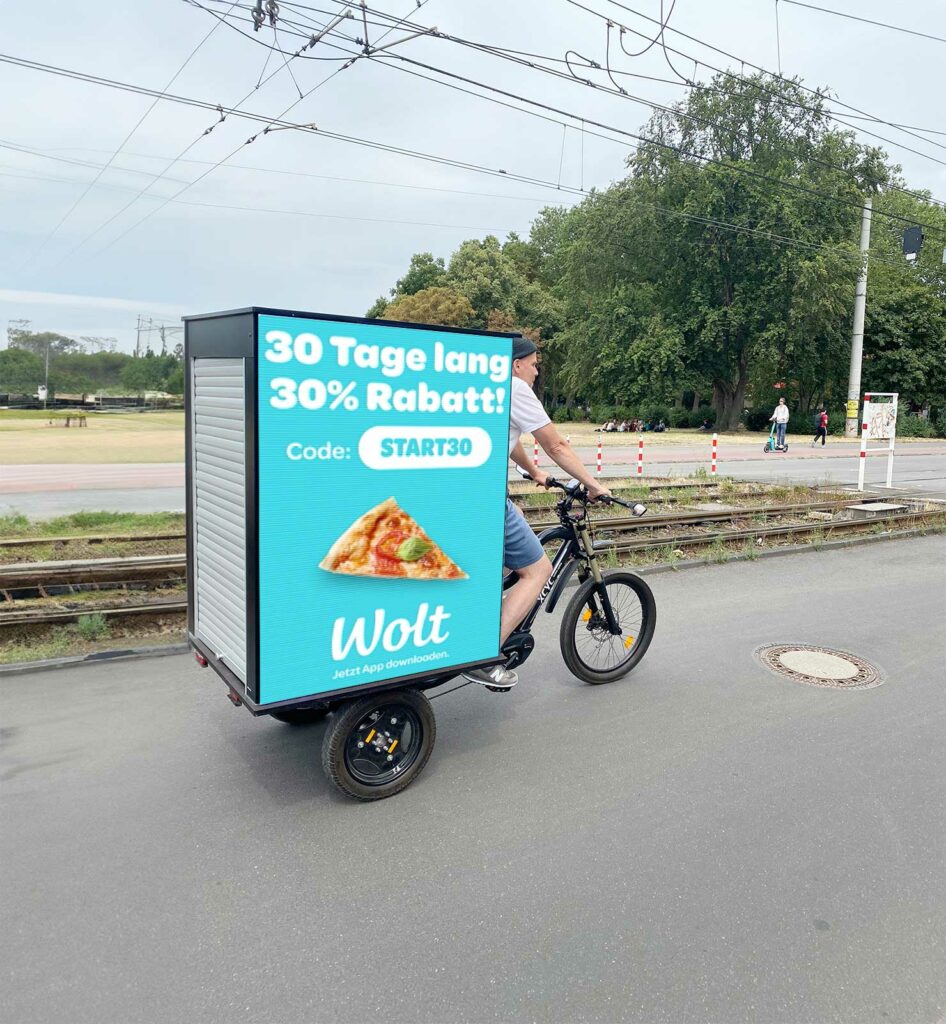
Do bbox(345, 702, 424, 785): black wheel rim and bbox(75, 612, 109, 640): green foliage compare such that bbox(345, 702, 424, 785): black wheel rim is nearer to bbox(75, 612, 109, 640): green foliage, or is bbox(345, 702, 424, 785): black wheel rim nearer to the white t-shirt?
the white t-shirt

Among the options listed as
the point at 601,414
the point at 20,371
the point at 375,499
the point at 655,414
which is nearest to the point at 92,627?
the point at 375,499

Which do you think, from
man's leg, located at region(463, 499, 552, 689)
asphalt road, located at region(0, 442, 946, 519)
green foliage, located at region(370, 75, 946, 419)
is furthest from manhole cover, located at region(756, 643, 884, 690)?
green foliage, located at region(370, 75, 946, 419)

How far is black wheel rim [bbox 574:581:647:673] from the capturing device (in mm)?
4871

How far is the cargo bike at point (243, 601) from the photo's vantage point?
3055 mm

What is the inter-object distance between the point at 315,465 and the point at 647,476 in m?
15.0

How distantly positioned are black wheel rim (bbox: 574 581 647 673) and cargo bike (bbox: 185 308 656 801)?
0.65m

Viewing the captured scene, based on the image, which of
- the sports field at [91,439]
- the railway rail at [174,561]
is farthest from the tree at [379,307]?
the railway rail at [174,561]

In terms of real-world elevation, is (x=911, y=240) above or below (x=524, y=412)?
above

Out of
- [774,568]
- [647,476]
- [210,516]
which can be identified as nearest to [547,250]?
[647,476]

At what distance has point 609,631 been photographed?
4980 mm

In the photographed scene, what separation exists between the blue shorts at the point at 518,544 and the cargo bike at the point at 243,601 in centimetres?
15

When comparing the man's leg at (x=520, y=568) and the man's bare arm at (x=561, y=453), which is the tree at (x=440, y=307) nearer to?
the man's bare arm at (x=561, y=453)

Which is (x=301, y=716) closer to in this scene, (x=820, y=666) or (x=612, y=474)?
(x=820, y=666)

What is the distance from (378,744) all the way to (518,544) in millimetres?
1267
